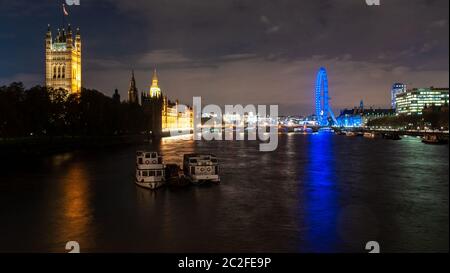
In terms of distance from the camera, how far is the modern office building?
15550 centimetres

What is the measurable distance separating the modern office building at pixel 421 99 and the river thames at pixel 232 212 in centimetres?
13035

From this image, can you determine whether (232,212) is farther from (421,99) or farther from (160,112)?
(421,99)

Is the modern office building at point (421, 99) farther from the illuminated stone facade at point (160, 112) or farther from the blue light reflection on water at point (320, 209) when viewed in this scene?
the blue light reflection on water at point (320, 209)

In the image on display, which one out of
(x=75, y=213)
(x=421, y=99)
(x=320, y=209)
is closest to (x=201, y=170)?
(x=320, y=209)

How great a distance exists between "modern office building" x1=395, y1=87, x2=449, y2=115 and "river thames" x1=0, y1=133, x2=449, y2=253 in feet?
428

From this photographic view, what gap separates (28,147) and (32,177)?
803 inches

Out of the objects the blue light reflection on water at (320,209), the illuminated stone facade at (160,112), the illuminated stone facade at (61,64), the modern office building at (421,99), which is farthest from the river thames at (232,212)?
the modern office building at (421,99)

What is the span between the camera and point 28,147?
52.0 meters

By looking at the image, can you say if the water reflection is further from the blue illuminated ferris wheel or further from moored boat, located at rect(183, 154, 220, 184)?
the blue illuminated ferris wheel

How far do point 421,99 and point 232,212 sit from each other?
510 ft

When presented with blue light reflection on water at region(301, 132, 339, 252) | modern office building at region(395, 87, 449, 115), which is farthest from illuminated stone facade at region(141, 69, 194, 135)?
blue light reflection on water at region(301, 132, 339, 252)

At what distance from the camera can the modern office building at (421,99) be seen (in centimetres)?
15550
